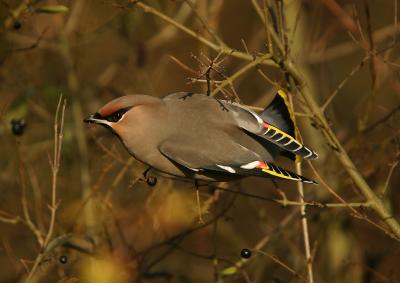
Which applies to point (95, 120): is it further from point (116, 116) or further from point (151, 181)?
point (151, 181)

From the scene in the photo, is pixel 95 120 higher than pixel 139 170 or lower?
higher

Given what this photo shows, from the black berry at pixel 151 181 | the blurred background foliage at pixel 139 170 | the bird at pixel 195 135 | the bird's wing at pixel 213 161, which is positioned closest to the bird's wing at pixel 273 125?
the bird at pixel 195 135

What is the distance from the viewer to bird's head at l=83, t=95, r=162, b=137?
3744mm

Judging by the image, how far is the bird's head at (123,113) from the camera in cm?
374

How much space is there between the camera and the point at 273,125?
4.05 m

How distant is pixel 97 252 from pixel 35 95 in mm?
1398

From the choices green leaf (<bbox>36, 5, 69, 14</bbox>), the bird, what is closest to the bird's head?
the bird

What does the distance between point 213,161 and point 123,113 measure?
48 cm

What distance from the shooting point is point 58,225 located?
4719 mm

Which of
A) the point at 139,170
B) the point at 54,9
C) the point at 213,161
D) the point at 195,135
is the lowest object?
the point at 139,170

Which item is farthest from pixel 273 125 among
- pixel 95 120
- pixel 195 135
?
pixel 95 120

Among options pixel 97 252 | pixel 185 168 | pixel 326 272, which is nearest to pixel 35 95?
pixel 97 252

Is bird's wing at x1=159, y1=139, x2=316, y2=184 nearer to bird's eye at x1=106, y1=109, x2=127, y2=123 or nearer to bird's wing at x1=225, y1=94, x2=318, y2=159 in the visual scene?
bird's wing at x1=225, y1=94, x2=318, y2=159

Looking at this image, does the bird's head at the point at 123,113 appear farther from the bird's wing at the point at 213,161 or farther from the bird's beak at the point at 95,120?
the bird's wing at the point at 213,161
